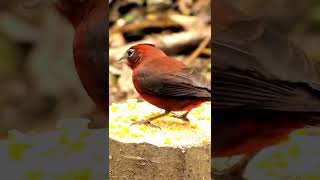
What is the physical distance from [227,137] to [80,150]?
44cm

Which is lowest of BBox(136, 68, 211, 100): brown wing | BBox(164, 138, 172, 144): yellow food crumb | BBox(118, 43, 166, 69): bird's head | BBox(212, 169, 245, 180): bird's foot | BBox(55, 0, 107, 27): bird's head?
BBox(212, 169, 245, 180): bird's foot

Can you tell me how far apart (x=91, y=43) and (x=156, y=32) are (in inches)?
8.2

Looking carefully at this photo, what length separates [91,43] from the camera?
8.25 ft

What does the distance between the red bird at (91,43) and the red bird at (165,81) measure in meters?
0.09

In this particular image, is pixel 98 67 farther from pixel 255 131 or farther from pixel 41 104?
pixel 255 131

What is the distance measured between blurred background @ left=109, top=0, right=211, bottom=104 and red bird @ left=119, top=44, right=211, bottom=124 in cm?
3

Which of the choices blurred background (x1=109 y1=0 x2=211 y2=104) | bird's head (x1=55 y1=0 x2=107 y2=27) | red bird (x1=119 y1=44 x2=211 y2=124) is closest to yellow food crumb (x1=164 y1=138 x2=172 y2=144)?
red bird (x1=119 y1=44 x2=211 y2=124)

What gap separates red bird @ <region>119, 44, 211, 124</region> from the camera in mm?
2486

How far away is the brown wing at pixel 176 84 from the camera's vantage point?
2.48 meters

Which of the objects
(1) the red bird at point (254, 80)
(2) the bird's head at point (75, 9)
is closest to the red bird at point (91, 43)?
(2) the bird's head at point (75, 9)

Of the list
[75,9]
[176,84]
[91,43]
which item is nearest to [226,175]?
[176,84]

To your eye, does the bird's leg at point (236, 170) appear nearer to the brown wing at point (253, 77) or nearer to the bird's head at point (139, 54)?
the brown wing at point (253, 77)

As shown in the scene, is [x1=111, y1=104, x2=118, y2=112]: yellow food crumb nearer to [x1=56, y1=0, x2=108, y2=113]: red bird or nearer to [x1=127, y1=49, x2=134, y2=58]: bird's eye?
[x1=56, y1=0, x2=108, y2=113]: red bird

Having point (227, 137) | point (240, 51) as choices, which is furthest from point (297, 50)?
point (227, 137)
